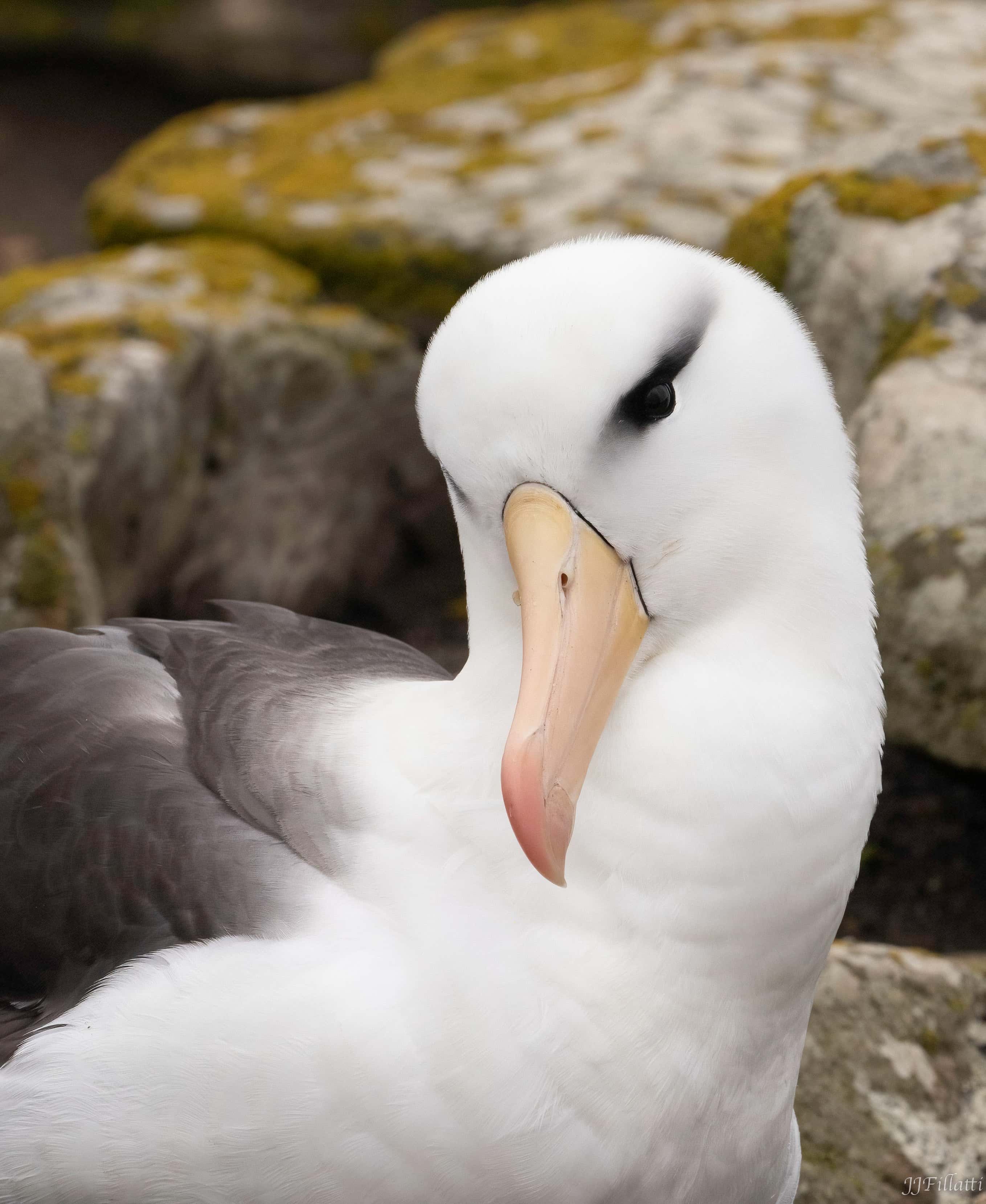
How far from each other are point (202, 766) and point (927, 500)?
1933mm

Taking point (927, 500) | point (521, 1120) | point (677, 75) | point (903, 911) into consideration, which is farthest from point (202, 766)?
point (677, 75)

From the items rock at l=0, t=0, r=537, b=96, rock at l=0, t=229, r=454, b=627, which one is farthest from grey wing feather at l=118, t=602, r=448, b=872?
rock at l=0, t=0, r=537, b=96

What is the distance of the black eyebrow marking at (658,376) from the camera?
174 cm

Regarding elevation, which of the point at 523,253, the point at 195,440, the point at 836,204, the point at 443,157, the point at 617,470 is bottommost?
the point at 195,440

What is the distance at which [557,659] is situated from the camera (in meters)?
1.74

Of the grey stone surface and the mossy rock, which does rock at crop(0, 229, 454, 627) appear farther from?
the grey stone surface

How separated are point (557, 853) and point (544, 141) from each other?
4922 mm

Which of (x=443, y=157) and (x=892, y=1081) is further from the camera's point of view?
(x=443, y=157)

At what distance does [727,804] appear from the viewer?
1.85m

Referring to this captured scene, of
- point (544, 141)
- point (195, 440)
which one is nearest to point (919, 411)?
point (195, 440)

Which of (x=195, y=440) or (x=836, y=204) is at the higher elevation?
(x=836, y=204)

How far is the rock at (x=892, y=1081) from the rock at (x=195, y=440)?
2.33 meters

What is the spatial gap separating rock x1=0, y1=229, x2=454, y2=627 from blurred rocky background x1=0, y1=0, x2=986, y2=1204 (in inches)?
0.5

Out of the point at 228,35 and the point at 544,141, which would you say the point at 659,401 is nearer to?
the point at 544,141
